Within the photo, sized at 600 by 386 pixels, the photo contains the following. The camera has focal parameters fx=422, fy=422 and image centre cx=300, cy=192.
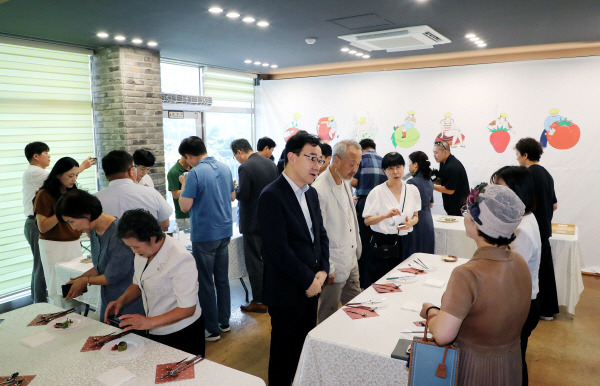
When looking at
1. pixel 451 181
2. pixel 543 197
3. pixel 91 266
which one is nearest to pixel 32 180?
pixel 91 266

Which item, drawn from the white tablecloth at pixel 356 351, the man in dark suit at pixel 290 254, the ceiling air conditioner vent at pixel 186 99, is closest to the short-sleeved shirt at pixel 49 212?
the man in dark suit at pixel 290 254

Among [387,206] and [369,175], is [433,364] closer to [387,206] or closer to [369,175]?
[387,206]

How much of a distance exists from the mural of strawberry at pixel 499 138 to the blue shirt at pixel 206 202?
13.7ft

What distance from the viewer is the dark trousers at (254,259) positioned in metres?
4.20

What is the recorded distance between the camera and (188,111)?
6.43 metres

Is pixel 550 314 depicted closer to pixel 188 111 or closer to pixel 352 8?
pixel 352 8

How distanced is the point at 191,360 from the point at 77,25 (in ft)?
11.7

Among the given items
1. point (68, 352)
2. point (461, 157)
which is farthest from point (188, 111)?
point (68, 352)

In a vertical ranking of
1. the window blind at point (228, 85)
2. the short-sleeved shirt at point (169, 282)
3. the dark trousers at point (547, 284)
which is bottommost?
the dark trousers at point (547, 284)

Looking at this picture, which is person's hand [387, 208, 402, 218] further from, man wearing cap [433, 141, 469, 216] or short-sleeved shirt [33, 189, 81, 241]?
short-sleeved shirt [33, 189, 81, 241]

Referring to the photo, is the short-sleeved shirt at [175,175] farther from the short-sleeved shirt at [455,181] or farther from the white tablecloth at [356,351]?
the short-sleeved shirt at [455,181]

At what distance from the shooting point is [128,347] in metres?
1.91

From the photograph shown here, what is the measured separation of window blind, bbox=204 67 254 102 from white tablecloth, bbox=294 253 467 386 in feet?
17.7

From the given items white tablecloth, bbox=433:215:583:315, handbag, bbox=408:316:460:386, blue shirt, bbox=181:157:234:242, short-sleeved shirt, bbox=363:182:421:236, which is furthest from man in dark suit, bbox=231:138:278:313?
white tablecloth, bbox=433:215:583:315
